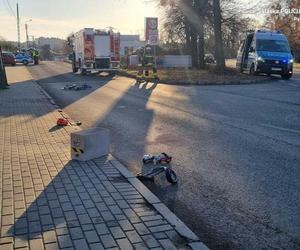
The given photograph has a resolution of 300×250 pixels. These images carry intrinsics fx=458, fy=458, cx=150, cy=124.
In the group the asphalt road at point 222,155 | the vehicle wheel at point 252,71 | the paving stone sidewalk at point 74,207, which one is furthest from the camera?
the vehicle wheel at point 252,71

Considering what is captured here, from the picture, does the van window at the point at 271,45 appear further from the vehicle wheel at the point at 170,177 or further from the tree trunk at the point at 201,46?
the vehicle wheel at the point at 170,177

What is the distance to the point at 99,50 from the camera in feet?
108

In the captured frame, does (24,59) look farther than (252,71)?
Yes

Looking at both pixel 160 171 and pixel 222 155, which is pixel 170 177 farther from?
pixel 222 155

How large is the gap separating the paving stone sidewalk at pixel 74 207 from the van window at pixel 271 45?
2257 cm

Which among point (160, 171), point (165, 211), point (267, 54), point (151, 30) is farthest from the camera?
point (267, 54)

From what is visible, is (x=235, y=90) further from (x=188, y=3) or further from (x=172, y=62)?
(x=172, y=62)

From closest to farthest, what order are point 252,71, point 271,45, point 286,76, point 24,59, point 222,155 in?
point 222,155 → point 286,76 → point 271,45 → point 252,71 → point 24,59

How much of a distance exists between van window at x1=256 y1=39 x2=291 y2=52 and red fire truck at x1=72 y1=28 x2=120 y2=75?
10.3 m

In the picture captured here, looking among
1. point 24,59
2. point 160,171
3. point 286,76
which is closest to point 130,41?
point 24,59

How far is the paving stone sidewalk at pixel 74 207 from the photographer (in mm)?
4211

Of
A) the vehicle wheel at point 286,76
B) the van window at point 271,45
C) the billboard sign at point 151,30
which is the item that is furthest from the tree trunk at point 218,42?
the billboard sign at point 151,30

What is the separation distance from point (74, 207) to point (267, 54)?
24.8 metres

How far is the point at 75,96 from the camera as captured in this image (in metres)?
19.3
